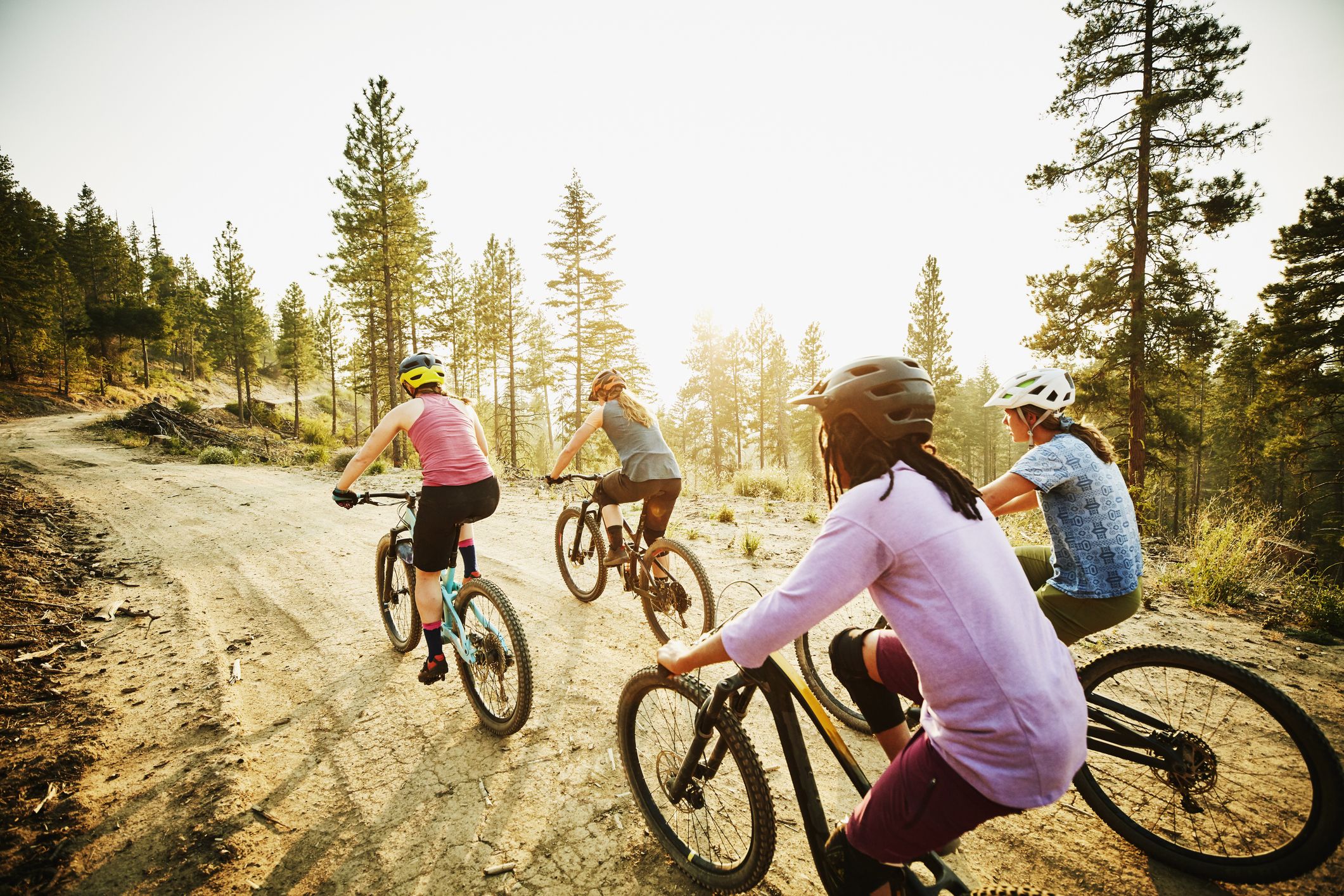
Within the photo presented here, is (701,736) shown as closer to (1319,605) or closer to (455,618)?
(455,618)

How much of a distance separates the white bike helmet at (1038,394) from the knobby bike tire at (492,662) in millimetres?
3542

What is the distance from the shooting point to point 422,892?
2.44 meters

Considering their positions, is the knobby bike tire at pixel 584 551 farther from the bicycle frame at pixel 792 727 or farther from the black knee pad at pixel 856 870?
the black knee pad at pixel 856 870

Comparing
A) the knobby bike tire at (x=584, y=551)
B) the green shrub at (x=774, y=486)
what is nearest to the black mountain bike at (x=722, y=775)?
the knobby bike tire at (x=584, y=551)

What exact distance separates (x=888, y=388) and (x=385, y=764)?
399cm

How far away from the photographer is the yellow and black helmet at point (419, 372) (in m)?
4.03

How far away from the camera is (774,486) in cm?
1493

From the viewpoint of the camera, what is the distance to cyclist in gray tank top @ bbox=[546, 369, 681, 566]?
5.12 m

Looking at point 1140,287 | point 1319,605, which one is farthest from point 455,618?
point 1140,287

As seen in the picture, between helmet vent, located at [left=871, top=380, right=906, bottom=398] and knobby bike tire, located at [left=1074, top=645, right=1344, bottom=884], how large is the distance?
2088mm

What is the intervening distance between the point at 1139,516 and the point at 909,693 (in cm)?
1352

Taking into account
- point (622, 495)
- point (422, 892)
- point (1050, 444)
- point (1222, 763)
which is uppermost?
point (1050, 444)

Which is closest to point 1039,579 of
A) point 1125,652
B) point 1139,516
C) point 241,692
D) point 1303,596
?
point 1125,652

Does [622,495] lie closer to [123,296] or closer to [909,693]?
[909,693]
